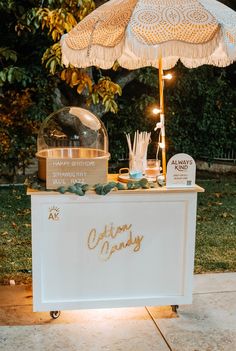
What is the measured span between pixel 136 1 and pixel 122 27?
30cm

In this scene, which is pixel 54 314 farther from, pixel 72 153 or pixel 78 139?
pixel 78 139

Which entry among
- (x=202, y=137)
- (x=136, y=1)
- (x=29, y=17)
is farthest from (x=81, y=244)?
(x=202, y=137)

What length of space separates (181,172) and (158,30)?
1.05m

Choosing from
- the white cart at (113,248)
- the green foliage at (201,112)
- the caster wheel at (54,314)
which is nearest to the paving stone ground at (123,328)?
the caster wheel at (54,314)

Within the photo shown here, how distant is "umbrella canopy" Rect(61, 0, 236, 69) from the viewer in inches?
129

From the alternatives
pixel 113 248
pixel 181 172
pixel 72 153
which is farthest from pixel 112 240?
pixel 72 153

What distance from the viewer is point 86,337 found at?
140 inches

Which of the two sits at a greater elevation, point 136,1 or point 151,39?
point 136,1

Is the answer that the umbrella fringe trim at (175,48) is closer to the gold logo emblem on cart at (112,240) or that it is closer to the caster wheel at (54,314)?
the gold logo emblem on cart at (112,240)

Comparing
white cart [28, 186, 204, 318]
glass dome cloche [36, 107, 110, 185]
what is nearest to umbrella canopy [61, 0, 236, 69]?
glass dome cloche [36, 107, 110, 185]

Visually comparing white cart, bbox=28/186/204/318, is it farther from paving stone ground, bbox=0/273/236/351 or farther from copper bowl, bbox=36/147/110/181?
copper bowl, bbox=36/147/110/181

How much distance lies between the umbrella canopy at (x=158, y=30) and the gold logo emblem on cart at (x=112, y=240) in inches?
50.6

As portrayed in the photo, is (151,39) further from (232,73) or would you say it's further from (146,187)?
(232,73)

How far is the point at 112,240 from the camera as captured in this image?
3.69m
